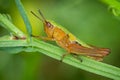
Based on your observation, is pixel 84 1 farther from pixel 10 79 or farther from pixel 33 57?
pixel 10 79

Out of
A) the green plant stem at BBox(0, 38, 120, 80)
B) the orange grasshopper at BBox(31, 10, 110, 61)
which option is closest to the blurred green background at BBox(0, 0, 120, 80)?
the orange grasshopper at BBox(31, 10, 110, 61)

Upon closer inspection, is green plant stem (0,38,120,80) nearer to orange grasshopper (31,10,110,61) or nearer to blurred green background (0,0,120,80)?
orange grasshopper (31,10,110,61)

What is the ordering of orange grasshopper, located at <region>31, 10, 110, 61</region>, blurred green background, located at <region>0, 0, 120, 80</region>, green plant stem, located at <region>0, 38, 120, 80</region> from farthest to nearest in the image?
blurred green background, located at <region>0, 0, 120, 80</region>
orange grasshopper, located at <region>31, 10, 110, 61</region>
green plant stem, located at <region>0, 38, 120, 80</region>

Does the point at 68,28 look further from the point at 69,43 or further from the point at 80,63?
the point at 80,63

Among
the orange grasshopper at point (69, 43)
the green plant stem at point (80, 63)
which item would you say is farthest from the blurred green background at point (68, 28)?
the green plant stem at point (80, 63)

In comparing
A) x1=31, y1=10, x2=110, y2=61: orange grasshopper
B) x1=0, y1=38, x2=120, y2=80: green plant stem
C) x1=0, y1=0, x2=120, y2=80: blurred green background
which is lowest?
x1=0, y1=38, x2=120, y2=80: green plant stem

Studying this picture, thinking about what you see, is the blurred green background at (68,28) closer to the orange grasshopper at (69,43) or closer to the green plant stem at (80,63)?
the orange grasshopper at (69,43)

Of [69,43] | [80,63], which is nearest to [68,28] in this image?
[69,43]
